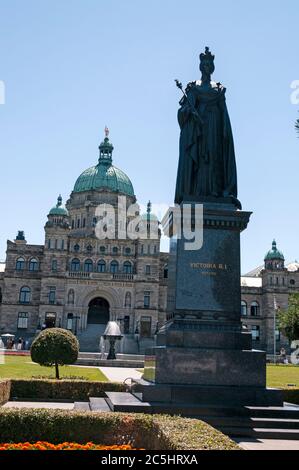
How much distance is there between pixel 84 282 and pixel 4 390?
5224 cm

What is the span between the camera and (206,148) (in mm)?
12656

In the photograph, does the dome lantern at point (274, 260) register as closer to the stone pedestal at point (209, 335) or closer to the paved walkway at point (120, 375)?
the paved walkway at point (120, 375)

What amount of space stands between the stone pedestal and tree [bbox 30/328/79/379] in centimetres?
1164

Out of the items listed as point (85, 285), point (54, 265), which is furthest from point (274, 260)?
point (54, 265)

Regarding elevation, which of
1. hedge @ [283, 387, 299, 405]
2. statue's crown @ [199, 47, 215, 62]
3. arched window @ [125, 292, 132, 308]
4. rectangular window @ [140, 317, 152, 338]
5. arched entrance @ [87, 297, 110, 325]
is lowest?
hedge @ [283, 387, 299, 405]

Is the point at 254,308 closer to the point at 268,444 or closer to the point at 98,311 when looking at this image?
the point at 98,311

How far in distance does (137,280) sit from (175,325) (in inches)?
2232

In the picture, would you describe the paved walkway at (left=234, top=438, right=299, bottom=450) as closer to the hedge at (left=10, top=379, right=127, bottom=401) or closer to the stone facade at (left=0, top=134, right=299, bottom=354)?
the hedge at (left=10, top=379, right=127, bottom=401)

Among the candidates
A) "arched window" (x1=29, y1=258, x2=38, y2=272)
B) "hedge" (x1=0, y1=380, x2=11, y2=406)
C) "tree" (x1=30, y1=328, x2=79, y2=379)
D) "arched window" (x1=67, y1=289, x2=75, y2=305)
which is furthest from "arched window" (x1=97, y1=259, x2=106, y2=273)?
"hedge" (x1=0, y1=380, x2=11, y2=406)

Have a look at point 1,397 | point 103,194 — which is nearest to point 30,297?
point 103,194

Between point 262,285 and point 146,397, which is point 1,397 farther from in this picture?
point 262,285

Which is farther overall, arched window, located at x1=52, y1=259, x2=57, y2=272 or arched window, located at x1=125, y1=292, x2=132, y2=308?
arched window, located at x1=52, y1=259, x2=57, y2=272

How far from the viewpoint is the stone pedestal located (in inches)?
404
